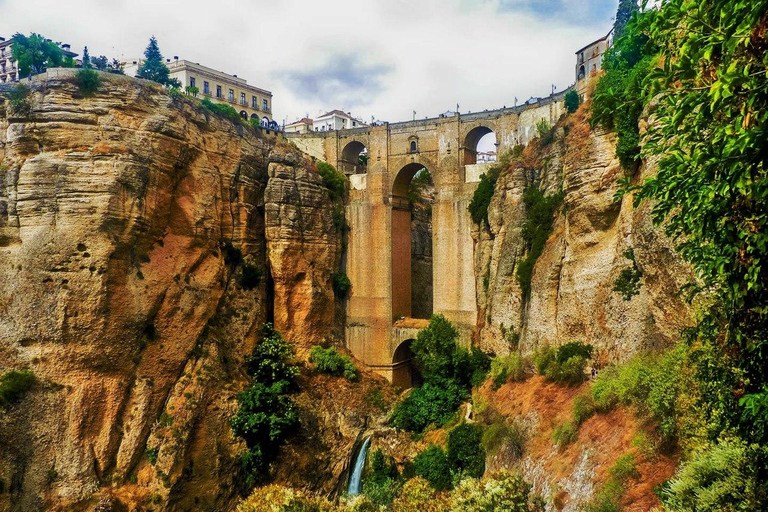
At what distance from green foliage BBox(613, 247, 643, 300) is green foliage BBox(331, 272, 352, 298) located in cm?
1749

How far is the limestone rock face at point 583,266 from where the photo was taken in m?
13.0

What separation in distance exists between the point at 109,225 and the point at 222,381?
792 centimetres

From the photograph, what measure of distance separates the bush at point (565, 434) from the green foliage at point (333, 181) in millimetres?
20139

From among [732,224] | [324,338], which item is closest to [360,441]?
[324,338]

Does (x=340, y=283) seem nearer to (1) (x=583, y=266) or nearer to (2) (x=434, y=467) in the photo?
(2) (x=434, y=467)

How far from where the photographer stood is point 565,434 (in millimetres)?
14477

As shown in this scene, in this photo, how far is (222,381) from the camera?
24531 millimetres

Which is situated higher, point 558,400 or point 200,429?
point 558,400

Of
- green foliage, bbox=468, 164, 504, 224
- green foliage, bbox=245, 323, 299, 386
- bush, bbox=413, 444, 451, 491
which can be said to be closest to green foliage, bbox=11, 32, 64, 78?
green foliage, bbox=245, 323, 299, 386

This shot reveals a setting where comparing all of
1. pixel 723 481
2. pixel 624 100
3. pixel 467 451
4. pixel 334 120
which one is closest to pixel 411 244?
pixel 467 451

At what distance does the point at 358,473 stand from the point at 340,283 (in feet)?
→ 34.0

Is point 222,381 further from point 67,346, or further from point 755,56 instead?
point 755,56

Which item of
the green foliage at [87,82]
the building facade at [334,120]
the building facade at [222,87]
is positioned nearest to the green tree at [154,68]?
the building facade at [222,87]

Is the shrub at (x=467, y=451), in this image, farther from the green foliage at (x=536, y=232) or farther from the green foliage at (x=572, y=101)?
the green foliage at (x=572, y=101)
